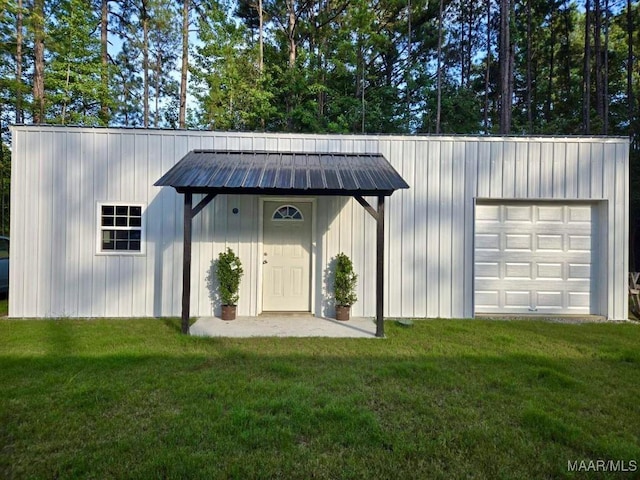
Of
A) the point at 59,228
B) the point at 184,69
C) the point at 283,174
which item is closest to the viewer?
the point at 283,174

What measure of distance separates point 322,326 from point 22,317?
5162mm

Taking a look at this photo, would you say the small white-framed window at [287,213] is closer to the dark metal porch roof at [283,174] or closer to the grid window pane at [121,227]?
the dark metal porch roof at [283,174]

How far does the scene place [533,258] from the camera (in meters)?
6.61

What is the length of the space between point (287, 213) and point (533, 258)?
4636mm

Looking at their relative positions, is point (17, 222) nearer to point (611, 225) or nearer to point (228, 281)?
point (228, 281)

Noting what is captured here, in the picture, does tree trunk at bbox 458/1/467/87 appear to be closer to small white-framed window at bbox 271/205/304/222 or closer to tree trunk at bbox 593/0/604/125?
tree trunk at bbox 593/0/604/125

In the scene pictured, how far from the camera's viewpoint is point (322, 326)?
5699 mm

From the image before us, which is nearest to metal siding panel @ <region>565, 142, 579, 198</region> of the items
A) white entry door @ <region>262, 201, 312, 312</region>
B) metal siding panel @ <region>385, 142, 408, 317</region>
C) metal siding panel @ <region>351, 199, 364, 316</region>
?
metal siding panel @ <region>385, 142, 408, 317</region>

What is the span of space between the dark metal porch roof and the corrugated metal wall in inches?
20.3

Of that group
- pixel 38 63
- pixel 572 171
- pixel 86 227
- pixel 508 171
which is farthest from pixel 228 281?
pixel 38 63

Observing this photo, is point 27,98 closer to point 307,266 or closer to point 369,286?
point 307,266

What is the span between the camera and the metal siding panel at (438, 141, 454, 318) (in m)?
6.46

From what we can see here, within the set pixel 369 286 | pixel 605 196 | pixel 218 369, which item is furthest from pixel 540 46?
pixel 218 369

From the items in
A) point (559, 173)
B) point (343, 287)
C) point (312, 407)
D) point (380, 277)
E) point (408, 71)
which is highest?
point (408, 71)
